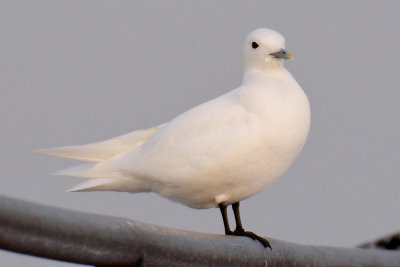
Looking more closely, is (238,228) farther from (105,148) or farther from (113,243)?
(113,243)

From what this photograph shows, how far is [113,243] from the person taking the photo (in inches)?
88.5

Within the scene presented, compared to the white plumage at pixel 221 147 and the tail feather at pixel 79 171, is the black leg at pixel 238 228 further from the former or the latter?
the tail feather at pixel 79 171

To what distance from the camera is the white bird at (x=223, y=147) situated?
4711mm

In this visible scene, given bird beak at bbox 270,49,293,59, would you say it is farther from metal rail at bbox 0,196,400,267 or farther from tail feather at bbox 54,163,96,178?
metal rail at bbox 0,196,400,267

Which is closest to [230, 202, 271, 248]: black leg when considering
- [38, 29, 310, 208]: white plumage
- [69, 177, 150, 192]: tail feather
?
[38, 29, 310, 208]: white plumage

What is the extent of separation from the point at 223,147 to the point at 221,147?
0.01 m

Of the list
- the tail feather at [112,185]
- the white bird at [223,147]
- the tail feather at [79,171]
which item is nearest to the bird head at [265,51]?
the white bird at [223,147]

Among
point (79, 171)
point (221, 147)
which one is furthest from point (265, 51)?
point (79, 171)

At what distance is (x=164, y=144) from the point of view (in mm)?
5055

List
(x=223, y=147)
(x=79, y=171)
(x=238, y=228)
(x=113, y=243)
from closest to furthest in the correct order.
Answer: (x=113, y=243), (x=223, y=147), (x=238, y=228), (x=79, y=171)

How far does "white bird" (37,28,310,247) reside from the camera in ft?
15.5

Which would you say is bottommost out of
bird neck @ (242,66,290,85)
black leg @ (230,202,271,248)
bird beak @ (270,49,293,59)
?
black leg @ (230,202,271,248)

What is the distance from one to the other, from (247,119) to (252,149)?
0.64ft

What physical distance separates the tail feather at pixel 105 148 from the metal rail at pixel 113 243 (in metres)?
2.08
